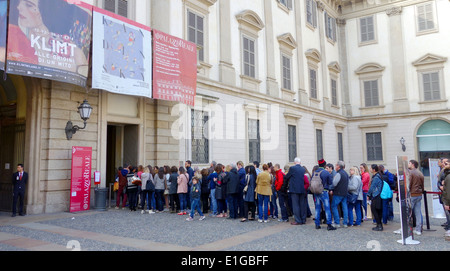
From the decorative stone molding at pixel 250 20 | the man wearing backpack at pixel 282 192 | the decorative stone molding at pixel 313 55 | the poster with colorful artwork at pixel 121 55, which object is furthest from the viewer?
the decorative stone molding at pixel 313 55

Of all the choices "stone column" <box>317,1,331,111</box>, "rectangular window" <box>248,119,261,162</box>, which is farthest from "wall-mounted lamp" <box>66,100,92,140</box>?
"stone column" <box>317,1,331,111</box>

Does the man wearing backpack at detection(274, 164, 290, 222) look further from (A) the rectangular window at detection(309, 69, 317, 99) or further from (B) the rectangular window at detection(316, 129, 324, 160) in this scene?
(A) the rectangular window at detection(309, 69, 317, 99)

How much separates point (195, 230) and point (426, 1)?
25.3 m

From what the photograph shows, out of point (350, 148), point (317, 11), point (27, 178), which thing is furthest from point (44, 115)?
point (350, 148)

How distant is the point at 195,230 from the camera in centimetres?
822

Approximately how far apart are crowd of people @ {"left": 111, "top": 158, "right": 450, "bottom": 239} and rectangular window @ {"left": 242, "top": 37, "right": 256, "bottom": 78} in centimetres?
795

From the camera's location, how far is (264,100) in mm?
18641

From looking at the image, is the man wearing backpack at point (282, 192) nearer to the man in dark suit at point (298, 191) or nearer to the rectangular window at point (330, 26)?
the man in dark suit at point (298, 191)

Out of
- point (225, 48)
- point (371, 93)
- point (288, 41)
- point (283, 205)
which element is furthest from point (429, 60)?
point (283, 205)

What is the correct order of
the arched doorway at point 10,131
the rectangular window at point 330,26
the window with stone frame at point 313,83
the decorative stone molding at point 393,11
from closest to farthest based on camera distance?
the arched doorway at point 10,131 → the window with stone frame at point 313,83 → the decorative stone molding at point 393,11 → the rectangular window at point 330,26

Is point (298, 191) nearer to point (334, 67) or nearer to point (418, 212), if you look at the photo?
point (418, 212)

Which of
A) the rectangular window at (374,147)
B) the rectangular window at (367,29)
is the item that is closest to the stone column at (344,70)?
the rectangular window at (367,29)

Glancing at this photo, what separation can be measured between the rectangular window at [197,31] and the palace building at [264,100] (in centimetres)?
5

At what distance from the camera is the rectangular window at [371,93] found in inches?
1045
